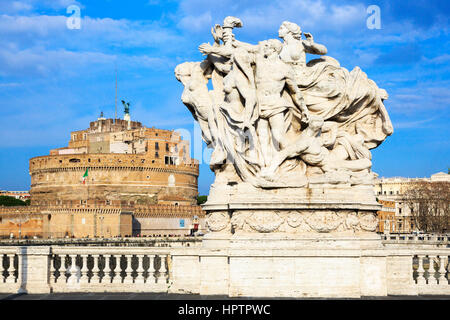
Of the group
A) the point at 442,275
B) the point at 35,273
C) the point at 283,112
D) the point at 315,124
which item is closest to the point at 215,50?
the point at 283,112

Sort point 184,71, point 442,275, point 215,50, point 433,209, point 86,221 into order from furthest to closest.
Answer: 1. point 86,221
2. point 433,209
3. point 184,71
4. point 215,50
5. point 442,275

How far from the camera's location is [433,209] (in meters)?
60.1

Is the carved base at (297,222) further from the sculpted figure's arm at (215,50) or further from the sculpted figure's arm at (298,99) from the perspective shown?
the sculpted figure's arm at (215,50)

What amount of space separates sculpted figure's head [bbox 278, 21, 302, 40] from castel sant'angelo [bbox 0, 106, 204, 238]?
199 feet

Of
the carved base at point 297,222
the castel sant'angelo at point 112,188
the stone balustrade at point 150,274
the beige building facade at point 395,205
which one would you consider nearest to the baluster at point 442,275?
the stone balustrade at point 150,274

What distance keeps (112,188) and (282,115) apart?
7969cm

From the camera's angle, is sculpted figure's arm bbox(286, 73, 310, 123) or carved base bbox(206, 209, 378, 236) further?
sculpted figure's arm bbox(286, 73, 310, 123)

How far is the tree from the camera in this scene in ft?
185

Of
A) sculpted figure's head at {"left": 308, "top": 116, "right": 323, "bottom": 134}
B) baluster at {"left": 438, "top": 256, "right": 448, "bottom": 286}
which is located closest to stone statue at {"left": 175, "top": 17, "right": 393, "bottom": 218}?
sculpted figure's head at {"left": 308, "top": 116, "right": 323, "bottom": 134}

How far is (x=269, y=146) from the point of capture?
10930mm

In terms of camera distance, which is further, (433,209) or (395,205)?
(395,205)

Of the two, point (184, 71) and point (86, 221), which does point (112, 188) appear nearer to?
point (86, 221)

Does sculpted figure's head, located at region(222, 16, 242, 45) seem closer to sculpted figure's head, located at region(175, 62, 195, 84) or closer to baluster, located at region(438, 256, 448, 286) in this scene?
sculpted figure's head, located at region(175, 62, 195, 84)

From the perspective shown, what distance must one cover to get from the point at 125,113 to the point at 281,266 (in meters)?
103
